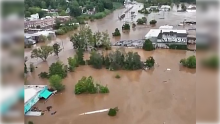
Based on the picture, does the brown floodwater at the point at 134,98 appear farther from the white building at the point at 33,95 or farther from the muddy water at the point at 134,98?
the white building at the point at 33,95

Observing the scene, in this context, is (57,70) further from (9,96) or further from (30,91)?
(9,96)

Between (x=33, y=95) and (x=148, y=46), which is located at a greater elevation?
(x=148, y=46)

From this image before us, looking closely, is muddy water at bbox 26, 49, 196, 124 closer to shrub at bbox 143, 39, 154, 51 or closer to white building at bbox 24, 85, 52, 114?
white building at bbox 24, 85, 52, 114

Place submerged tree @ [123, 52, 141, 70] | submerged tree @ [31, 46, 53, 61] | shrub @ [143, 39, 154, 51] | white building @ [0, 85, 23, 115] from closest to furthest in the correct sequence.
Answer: white building @ [0, 85, 23, 115] → submerged tree @ [123, 52, 141, 70] → submerged tree @ [31, 46, 53, 61] → shrub @ [143, 39, 154, 51]

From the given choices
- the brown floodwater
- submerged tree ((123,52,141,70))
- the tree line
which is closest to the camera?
the brown floodwater

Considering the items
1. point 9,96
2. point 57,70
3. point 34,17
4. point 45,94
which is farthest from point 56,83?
point 34,17

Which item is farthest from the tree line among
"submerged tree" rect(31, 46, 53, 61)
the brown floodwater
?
the brown floodwater

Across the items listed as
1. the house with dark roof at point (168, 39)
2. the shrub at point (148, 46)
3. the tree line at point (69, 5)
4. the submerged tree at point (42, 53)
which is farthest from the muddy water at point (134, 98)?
the tree line at point (69, 5)

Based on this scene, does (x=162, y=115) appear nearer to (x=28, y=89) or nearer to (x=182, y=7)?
(x=28, y=89)
